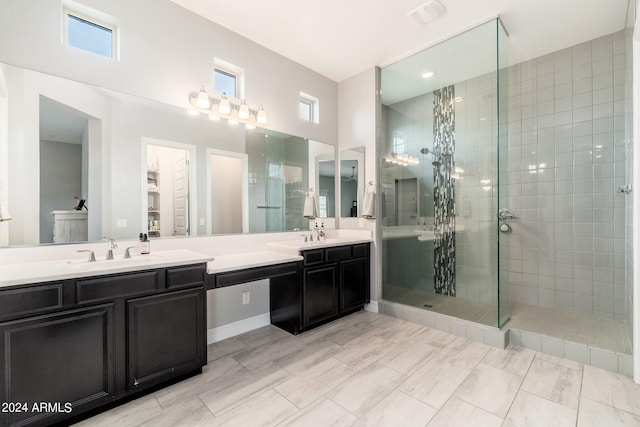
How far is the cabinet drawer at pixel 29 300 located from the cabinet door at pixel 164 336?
1.14ft

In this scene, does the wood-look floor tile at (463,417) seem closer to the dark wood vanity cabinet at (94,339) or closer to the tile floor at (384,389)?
the tile floor at (384,389)

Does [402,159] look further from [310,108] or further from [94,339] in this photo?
[94,339]

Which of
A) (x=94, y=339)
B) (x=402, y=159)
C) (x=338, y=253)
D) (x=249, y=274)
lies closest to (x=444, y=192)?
(x=402, y=159)

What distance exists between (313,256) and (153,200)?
149cm

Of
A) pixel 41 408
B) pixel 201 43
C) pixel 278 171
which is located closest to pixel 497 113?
pixel 278 171

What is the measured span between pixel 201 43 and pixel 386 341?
321 cm

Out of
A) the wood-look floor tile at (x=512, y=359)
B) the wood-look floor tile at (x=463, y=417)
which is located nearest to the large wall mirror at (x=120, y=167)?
the wood-look floor tile at (x=463, y=417)

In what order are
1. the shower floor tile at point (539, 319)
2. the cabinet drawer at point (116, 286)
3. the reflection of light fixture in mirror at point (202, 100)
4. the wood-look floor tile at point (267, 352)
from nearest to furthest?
the cabinet drawer at point (116, 286) → the wood-look floor tile at point (267, 352) → the shower floor tile at point (539, 319) → the reflection of light fixture in mirror at point (202, 100)

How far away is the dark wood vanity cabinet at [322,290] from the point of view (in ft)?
8.84

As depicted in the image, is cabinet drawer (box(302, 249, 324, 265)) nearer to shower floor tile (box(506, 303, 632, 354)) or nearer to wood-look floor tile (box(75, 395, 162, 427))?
wood-look floor tile (box(75, 395, 162, 427))

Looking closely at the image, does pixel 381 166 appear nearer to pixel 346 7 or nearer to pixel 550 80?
pixel 346 7

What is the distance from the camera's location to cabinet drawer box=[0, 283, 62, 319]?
1322 mm

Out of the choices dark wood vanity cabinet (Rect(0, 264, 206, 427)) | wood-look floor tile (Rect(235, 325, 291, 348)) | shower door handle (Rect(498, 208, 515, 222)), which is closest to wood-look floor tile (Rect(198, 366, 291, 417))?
dark wood vanity cabinet (Rect(0, 264, 206, 427))

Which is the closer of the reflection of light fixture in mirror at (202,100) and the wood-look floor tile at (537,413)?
the wood-look floor tile at (537,413)
